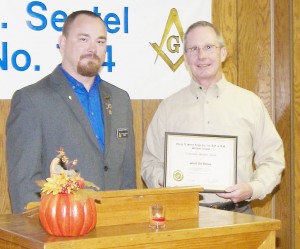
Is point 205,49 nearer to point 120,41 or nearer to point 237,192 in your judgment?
point 120,41

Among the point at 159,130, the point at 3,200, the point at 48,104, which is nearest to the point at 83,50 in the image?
the point at 48,104

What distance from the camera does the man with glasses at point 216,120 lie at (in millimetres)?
3783

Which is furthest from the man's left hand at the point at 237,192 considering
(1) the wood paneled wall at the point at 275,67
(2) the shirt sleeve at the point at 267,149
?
(1) the wood paneled wall at the point at 275,67

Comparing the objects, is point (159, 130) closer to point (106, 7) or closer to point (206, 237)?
point (106, 7)

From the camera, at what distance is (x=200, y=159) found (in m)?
3.70

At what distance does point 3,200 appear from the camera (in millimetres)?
3916

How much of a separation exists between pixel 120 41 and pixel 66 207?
203 cm

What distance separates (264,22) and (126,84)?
1.19 meters

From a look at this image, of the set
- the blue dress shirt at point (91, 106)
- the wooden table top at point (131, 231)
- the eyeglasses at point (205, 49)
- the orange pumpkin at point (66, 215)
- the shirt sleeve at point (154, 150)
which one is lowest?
the wooden table top at point (131, 231)

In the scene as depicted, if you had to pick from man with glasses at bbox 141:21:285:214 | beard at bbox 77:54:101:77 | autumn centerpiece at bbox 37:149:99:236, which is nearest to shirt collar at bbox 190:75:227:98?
man with glasses at bbox 141:21:285:214

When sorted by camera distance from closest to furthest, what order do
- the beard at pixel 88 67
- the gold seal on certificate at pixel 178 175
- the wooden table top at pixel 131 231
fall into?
the wooden table top at pixel 131 231 < the beard at pixel 88 67 < the gold seal on certificate at pixel 178 175

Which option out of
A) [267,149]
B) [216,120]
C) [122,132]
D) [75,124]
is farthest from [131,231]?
[267,149]

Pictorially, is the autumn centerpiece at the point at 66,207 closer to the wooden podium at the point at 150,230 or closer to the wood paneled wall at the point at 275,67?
the wooden podium at the point at 150,230

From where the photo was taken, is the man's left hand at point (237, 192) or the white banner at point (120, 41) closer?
the man's left hand at point (237, 192)
